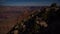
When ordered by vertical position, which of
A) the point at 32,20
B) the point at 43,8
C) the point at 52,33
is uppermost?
the point at 43,8

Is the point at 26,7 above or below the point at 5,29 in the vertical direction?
above

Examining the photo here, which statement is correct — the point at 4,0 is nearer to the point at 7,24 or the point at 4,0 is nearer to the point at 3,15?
the point at 3,15

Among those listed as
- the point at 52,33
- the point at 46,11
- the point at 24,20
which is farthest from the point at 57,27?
the point at 24,20

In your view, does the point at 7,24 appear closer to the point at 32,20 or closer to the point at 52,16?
the point at 32,20

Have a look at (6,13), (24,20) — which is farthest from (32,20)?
(6,13)

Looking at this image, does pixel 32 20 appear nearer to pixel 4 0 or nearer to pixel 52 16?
pixel 52 16

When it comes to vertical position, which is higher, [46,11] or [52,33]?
[46,11]

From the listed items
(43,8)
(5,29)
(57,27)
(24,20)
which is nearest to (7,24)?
(5,29)
